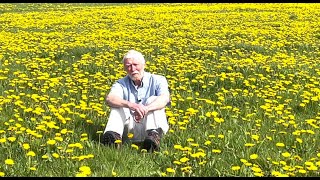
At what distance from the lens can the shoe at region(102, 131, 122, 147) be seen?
17.1ft

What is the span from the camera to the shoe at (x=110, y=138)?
17.1 feet

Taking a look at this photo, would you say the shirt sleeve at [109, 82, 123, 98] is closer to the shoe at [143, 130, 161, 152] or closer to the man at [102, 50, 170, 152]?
the man at [102, 50, 170, 152]

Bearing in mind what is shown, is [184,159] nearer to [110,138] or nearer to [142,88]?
[110,138]

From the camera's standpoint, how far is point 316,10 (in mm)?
23891

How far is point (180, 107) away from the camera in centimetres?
693

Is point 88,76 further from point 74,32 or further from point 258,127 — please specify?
point 74,32

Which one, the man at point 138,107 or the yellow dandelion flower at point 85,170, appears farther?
the man at point 138,107

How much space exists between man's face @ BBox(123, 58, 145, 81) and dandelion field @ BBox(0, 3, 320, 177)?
2.38 ft

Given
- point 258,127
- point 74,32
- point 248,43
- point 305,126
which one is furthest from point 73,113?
point 74,32

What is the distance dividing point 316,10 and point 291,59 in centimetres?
1473

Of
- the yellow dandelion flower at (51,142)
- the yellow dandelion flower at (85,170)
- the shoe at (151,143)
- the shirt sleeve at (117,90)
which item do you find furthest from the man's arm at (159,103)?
the yellow dandelion flower at (85,170)

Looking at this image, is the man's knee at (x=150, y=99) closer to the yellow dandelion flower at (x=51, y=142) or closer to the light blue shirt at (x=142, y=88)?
the light blue shirt at (x=142, y=88)

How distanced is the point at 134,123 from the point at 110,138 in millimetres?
492

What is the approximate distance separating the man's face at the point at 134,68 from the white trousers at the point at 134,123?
0.32 m
